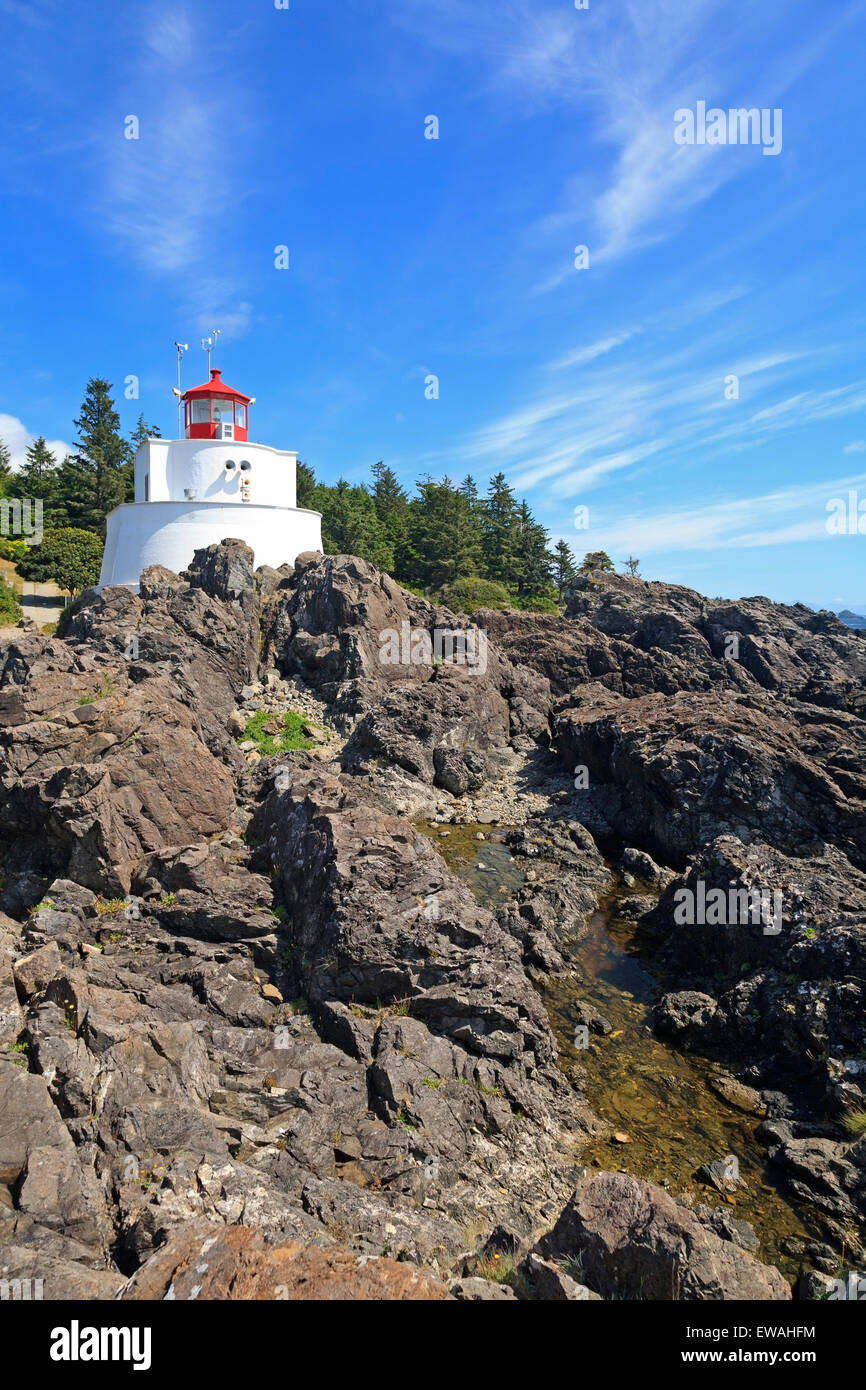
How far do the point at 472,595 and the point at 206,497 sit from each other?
26350mm

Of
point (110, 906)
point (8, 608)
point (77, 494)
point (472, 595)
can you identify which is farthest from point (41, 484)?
point (110, 906)

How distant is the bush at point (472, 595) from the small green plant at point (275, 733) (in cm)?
2988

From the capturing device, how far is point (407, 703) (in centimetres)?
3067

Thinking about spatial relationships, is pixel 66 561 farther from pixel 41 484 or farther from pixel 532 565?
pixel 532 565

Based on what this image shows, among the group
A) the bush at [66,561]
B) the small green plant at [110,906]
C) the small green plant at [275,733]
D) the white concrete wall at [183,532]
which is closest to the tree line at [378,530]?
the bush at [66,561]

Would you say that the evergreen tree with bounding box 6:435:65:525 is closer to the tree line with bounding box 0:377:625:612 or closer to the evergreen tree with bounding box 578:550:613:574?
the tree line with bounding box 0:377:625:612

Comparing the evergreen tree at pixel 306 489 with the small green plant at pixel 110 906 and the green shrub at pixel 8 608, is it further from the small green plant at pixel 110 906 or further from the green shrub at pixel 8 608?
the small green plant at pixel 110 906

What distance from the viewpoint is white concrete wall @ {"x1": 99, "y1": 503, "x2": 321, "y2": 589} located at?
41.9 m

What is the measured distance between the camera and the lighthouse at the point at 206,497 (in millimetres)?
42062

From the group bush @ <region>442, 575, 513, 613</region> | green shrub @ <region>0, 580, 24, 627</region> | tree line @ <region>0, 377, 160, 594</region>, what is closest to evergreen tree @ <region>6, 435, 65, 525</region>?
tree line @ <region>0, 377, 160, 594</region>
